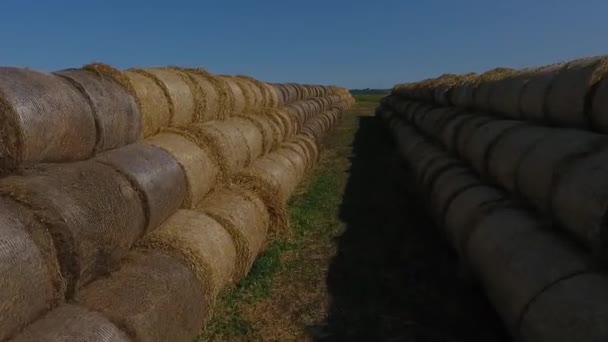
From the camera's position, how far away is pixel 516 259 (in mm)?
4836

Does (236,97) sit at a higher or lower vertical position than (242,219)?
higher

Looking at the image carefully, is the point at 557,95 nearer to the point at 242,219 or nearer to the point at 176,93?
the point at 242,219

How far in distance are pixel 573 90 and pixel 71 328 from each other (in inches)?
222

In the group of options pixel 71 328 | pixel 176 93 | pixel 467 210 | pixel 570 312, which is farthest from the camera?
pixel 176 93

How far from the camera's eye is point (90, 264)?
4184 mm

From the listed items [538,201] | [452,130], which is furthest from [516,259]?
[452,130]

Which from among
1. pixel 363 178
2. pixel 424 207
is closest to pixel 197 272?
pixel 424 207

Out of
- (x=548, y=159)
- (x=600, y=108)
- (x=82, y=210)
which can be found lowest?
(x=548, y=159)

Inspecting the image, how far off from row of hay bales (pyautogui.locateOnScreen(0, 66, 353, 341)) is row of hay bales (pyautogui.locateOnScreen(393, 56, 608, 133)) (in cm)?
405

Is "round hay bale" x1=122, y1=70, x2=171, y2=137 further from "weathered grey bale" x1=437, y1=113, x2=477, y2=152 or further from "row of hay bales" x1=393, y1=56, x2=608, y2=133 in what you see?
"weathered grey bale" x1=437, y1=113, x2=477, y2=152

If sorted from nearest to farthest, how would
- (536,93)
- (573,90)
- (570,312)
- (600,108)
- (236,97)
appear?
(570,312) < (600,108) < (573,90) < (536,93) < (236,97)

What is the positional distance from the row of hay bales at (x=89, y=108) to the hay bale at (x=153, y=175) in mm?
195

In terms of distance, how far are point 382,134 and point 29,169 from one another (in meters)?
21.6

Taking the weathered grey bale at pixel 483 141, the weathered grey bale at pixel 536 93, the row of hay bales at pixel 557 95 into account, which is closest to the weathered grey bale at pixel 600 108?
the row of hay bales at pixel 557 95
